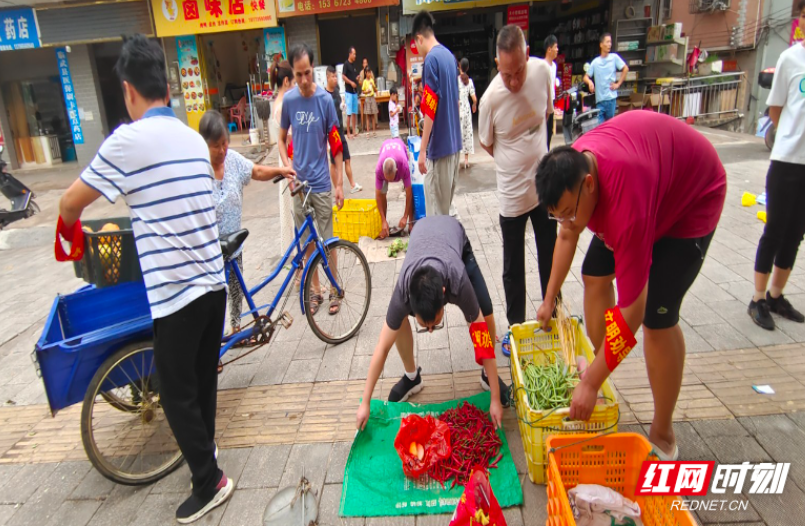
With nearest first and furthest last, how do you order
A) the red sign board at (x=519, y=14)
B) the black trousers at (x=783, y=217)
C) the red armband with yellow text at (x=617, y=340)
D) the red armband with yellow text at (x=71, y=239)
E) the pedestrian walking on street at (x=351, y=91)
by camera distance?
the red armband with yellow text at (x=617, y=340) < the red armband with yellow text at (x=71, y=239) < the black trousers at (x=783, y=217) < the pedestrian walking on street at (x=351, y=91) < the red sign board at (x=519, y=14)

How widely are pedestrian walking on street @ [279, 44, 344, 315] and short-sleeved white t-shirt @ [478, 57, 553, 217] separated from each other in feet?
5.31

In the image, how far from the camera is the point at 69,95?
47.5ft

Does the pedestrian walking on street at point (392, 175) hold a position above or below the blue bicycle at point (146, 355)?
above

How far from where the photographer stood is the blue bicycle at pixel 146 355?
280cm

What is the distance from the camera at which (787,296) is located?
4.18m

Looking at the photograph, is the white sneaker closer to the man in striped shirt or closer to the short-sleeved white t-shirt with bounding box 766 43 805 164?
the man in striped shirt

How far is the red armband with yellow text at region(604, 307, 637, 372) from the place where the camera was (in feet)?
6.88

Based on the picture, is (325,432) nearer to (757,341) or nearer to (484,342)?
(484,342)

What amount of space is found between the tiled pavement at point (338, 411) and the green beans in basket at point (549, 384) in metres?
0.35

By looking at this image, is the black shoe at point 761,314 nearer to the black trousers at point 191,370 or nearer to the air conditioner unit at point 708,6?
the black trousers at point 191,370

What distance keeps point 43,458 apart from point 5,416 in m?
0.78

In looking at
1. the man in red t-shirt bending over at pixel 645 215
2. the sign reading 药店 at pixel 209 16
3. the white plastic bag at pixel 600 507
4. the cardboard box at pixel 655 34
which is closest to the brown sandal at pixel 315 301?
the man in red t-shirt bending over at pixel 645 215

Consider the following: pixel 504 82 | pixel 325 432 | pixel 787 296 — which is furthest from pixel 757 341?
pixel 325 432

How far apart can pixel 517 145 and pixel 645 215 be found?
158cm
